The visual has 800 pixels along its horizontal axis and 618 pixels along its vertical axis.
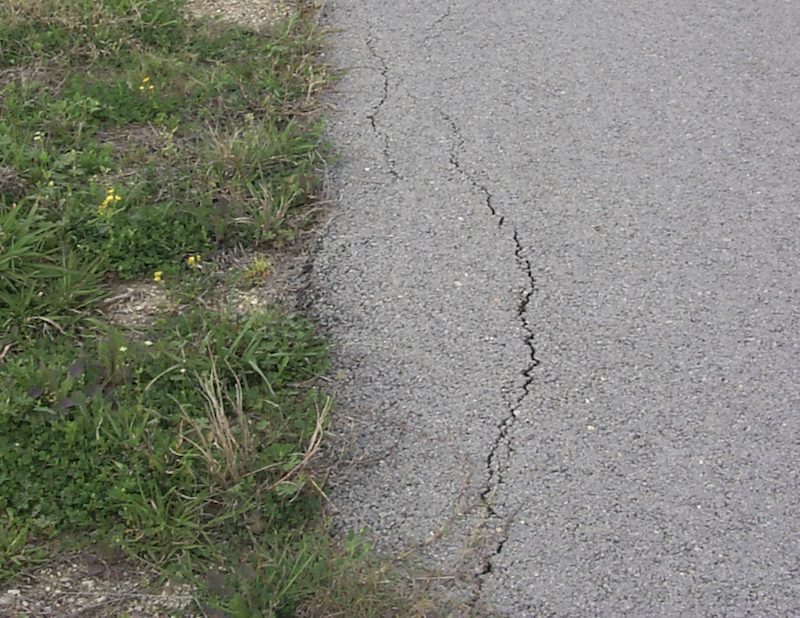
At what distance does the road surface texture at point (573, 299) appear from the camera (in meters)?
2.86

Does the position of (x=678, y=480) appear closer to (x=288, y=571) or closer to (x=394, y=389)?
(x=394, y=389)

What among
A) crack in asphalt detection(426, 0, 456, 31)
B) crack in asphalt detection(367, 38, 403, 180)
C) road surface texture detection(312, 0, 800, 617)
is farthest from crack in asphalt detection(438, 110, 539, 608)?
crack in asphalt detection(426, 0, 456, 31)

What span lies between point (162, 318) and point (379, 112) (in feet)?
5.20

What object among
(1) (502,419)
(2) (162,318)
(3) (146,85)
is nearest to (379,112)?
(3) (146,85)

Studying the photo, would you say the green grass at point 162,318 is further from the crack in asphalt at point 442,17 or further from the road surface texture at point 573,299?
the crack in asphalt at point 442,17

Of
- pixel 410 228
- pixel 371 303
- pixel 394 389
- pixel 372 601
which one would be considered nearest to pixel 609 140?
pixel 410 228

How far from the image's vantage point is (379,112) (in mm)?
4609

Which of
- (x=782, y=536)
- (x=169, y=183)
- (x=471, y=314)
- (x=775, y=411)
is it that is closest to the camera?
(x=782, y=536)

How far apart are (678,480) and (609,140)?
1818 mm

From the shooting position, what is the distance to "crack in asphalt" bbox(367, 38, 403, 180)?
4285 millimetres

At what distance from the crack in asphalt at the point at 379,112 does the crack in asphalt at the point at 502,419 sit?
0.25 meters

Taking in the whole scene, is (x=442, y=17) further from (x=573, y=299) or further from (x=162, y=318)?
(x=162, y=318)

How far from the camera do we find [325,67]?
15.8 feet

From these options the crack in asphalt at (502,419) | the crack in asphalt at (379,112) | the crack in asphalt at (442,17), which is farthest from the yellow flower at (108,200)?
the crack in asphalt at (442,17)
